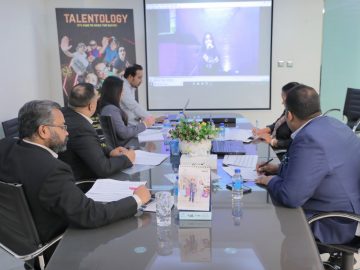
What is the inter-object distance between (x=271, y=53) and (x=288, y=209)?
4.33 m

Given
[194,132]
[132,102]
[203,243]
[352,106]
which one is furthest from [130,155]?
[352,106]

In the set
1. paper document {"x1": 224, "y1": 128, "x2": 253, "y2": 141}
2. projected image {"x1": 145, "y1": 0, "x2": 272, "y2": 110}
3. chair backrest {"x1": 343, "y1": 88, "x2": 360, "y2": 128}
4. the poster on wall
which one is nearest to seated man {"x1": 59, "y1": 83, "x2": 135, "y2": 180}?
paper document {"x1": 224, "y1": 128, "x2": 253, "y2": 141}

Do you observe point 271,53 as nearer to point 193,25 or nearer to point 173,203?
point 193,25

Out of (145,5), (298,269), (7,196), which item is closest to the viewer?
(298,269)

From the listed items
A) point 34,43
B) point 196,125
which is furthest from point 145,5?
point 196,125

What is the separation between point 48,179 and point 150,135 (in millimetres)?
1887

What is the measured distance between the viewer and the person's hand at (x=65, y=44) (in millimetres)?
5113

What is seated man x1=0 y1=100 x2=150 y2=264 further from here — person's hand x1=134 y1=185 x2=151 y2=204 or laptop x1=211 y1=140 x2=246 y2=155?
laptop x1=211 y1=140 x2=246 y2=155

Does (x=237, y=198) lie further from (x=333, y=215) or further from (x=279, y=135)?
(x=279, y=135)

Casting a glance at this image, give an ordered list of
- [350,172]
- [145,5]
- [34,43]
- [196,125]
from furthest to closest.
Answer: [145,5] < [34,43] < [196,125] < [350,172]

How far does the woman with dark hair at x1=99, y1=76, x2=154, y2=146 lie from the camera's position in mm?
3141

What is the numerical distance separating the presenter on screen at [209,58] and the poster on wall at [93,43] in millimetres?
1087

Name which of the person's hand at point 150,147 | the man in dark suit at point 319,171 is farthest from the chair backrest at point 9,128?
the man in dark suit at point 319,171

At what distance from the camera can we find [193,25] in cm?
555
